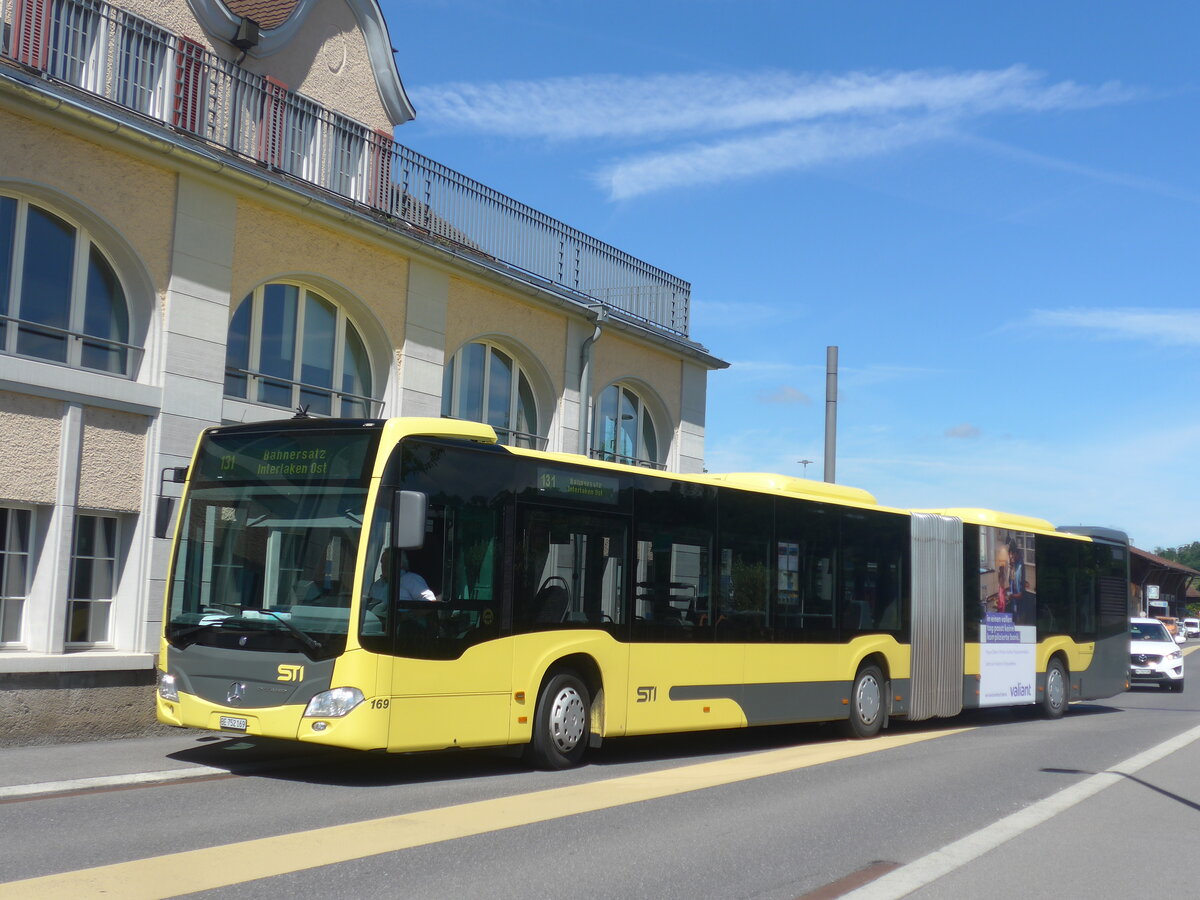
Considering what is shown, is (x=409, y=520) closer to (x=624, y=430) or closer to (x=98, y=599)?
(x=98, y=599)

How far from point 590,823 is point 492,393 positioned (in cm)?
1121

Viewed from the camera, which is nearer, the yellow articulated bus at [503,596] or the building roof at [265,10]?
the yellow articulated bus at [503,596]

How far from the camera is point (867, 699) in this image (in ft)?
51.2

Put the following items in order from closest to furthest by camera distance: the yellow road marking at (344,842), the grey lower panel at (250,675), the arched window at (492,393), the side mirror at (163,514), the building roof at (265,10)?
1. the yellow road marking at (344,842)
2. the grey lower panel at (250,675)
3. the side mirror at (163,514)
4. the building roof at (265,10)
5. the arched window at (492,393)

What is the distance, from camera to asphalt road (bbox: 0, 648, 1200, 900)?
6.60 meters

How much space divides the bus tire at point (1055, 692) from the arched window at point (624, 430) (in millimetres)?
7188

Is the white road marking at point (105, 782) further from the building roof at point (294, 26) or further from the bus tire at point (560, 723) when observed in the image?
the building roof at point (294, 26)

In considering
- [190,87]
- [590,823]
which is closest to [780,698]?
[590,823]

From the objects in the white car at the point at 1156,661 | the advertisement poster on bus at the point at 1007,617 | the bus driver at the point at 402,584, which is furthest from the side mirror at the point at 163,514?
the white car at the point at 1156,661

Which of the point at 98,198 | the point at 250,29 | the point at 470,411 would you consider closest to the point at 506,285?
the point at 470,411

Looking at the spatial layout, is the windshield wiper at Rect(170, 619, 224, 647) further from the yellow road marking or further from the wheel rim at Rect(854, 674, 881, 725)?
the wheel rim at Rect(854, 674, 881, 725)

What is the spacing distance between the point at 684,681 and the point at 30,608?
248 inches

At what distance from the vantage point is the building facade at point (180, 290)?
40.2ft

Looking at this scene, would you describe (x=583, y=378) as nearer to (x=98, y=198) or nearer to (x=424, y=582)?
(x=98, y=198)
